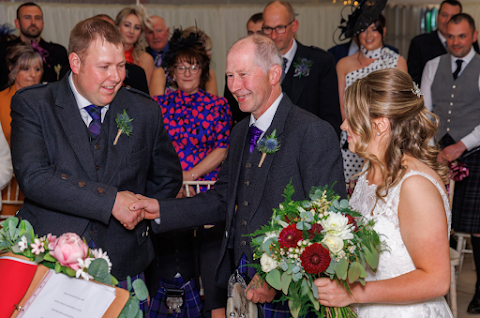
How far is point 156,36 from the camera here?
221 inches

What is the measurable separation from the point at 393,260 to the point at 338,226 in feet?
1.51

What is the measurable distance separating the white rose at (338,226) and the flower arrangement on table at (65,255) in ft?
2.11

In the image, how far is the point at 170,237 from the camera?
3697 millimetres

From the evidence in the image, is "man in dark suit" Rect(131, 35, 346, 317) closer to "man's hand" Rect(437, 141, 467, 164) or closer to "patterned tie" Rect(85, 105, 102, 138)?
"patterned tie" Rect(85, 105, 102, 138)

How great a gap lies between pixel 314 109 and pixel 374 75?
1.96m

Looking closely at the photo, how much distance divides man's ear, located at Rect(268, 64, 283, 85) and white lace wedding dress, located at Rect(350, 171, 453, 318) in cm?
76

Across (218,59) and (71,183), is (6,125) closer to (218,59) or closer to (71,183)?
(71,183)

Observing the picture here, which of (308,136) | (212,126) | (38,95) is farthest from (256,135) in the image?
(212,126)

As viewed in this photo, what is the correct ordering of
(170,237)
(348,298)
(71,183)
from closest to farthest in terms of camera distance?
(348,298) < (71,183) < (170,237)

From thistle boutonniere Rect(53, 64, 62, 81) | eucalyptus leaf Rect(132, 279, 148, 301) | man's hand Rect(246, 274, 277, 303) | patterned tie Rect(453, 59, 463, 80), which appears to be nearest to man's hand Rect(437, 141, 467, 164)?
patterned tie Rect(453, 59, 463, 80)

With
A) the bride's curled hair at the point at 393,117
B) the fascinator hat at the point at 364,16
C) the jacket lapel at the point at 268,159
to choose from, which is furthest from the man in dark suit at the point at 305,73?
the bride's curled hair at the point at 393,117

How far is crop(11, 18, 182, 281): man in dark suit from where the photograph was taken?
2.28 m

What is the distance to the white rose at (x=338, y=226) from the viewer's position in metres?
1.68

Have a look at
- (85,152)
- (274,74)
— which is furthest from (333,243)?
(85,152)
